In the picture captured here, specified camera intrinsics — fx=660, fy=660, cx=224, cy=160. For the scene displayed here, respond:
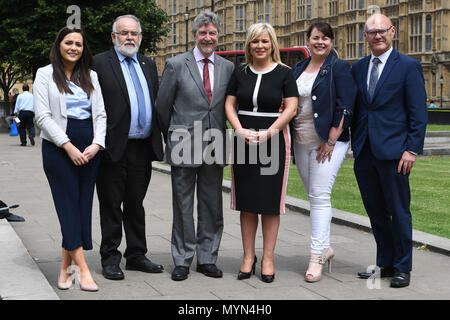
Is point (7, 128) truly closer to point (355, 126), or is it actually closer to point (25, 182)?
point (25, 182)

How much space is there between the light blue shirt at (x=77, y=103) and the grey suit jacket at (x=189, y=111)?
56cm

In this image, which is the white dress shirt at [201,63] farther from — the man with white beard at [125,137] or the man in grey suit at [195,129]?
the man with white beard at [125,137]

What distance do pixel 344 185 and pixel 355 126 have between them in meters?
5.72

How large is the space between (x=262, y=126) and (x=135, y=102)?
0.95 meters

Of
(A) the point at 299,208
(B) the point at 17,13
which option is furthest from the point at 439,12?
(A) the point at 299,208

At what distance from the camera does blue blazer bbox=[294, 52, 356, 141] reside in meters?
4.63

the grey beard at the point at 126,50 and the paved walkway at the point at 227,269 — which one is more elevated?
the grey beard at the point at 126,50

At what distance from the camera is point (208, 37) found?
15.6 feet

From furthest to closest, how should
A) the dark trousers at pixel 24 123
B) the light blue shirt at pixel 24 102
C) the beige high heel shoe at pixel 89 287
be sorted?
the light blue shirt at pixel 24 102 → the dark trousers at pixel 24 123 → the beige high heel shoe at pixel 89 287

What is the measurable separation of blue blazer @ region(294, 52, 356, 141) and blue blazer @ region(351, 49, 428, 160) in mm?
151

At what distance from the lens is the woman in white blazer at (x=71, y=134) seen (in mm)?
4332

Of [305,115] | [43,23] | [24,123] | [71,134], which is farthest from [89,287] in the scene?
[43,23]

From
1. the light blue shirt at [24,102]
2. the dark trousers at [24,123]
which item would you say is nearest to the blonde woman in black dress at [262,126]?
the dark trousers at [24,123]

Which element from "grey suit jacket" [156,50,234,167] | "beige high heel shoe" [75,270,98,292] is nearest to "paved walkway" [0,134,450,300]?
"beige high heel shoe" [75,270,98,292]
